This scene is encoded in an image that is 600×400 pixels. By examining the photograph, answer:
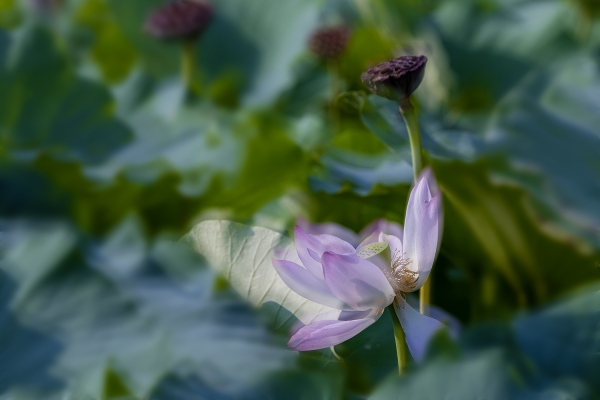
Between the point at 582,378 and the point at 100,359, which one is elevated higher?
the point at 582,378

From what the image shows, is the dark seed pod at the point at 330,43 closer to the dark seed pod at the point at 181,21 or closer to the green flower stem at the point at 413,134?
the dark seed pod at the point at 181,21

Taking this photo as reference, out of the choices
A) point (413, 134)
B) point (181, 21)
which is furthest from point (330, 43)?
point (413, 134)

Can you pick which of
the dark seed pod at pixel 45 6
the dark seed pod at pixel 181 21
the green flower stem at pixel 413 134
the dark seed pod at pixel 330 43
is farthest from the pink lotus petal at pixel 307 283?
the dark seed pod at pixel 45 6

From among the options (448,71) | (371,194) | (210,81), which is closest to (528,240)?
(371,194)

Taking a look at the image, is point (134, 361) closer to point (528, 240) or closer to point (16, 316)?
point (16, 316)

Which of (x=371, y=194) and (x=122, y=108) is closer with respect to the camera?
(x=371, y=194)

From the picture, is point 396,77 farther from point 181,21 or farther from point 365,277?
point 181,21
